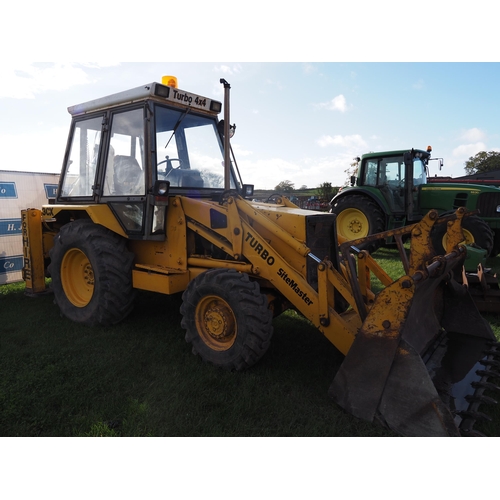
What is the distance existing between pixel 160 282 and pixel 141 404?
148 cm

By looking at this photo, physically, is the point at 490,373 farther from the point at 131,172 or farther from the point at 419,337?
the point at 131,172

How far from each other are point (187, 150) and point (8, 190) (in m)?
4.57

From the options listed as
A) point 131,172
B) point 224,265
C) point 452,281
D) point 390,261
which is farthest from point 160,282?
point 390,261

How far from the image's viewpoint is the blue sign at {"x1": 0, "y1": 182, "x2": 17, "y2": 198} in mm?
7629

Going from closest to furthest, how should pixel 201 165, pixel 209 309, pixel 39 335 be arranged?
pixel 209 309, pixel 39 335, pixel 201 165

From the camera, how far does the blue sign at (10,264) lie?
7.54m

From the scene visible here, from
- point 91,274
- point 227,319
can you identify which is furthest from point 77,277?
point 227,319

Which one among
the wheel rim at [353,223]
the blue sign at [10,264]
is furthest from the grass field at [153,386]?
the wheel rim at [353,223]

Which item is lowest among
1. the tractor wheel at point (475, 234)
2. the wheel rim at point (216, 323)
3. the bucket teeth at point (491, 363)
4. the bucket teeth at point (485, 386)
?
the bucket teeth at point (485, 386)

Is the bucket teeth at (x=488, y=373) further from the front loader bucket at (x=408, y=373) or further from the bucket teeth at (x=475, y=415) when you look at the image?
the bucket teeth at (x=475, y=415)

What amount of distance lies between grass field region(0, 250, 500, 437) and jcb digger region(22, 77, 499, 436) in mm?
224

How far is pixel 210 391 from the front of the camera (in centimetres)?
345

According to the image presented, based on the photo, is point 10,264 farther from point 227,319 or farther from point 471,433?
point 471,433

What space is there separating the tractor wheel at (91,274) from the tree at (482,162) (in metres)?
44.6
